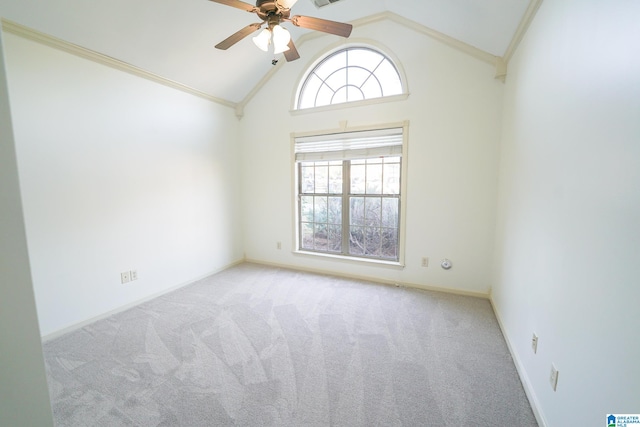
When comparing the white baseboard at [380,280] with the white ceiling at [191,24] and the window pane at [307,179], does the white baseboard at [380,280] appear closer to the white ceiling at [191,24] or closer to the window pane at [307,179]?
the window pane at [307,179]

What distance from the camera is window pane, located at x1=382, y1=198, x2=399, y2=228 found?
3369mm

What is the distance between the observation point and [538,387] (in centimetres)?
147

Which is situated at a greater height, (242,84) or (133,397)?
(242,84)

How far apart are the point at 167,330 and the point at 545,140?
3.30m

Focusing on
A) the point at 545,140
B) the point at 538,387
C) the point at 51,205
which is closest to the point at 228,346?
the point at 51,205

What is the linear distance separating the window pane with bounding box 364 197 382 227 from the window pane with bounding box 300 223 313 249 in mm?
926

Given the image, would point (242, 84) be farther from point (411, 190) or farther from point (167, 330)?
point (167, 330)

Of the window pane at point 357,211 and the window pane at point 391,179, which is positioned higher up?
the window pane at point 391,179

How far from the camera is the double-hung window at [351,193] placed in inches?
131

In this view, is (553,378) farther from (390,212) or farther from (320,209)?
(320,209)

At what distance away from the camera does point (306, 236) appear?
4.01 meters

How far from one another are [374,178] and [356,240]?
924mm

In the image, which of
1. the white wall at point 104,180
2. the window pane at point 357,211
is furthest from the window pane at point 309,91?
the window pane at point 357,211

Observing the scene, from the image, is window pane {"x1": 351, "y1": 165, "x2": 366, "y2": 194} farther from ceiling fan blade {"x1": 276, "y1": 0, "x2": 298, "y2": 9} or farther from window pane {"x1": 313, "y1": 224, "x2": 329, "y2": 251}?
ceiling fan blade {"x1": 276, "y1": 0, "x2": 298, "y2": 9}
